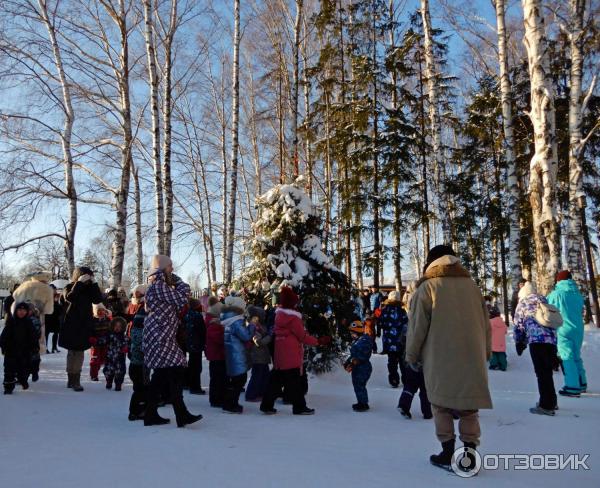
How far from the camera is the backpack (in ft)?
20.7

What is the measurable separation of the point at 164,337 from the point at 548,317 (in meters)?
4.90

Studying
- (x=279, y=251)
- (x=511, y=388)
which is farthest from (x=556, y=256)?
(x=279, y=251)

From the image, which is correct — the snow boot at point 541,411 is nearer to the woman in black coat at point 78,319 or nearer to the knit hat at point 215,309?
the knit hat at point 215,309

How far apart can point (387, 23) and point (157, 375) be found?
18.0m

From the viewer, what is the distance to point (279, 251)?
8961 millimetres

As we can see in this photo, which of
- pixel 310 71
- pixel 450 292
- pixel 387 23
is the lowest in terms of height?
pixel 450 292

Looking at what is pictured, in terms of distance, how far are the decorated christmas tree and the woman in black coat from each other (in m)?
2.81

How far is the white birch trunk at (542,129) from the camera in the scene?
33.2 feet

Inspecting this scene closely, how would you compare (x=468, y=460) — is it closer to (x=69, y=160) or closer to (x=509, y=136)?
(x=509, y=136)

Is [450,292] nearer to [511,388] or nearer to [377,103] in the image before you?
Answer: [511,388]

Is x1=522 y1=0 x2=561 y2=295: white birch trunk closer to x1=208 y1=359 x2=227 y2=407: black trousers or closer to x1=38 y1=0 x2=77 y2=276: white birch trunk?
x1=208 y1=359 x2=227 y2=407: black trousers

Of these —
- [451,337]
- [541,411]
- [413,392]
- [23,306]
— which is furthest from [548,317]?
[23,306]

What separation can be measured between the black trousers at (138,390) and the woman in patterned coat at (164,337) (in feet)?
1.71

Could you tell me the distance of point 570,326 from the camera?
7328 millimetres
